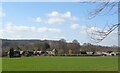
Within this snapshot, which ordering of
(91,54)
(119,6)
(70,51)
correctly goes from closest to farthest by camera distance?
1. (119,6)
2. (91,54)
3. (70,51)

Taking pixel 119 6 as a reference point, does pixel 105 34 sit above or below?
below

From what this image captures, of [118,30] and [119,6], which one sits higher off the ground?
[119,6]

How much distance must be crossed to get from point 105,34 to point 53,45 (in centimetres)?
6956

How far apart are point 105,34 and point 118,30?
0.97 ft

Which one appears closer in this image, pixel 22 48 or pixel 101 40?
pixel 101 40

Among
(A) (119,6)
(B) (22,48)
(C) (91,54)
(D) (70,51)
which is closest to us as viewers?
(A) (119,6)

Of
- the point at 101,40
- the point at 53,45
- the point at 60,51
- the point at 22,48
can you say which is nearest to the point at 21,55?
the point at 22,48

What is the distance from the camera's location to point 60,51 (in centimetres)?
8069

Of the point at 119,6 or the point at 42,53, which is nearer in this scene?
the point at 119,6

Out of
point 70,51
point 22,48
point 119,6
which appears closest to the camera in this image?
point 119,6

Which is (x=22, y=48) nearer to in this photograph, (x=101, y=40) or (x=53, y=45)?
(x=53, y=45)

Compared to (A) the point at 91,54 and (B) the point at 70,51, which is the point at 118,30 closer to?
(A) the point at 91,54

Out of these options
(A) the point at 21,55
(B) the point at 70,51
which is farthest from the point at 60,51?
(A) the point at 21,55

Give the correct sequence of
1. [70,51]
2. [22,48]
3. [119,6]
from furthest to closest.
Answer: [70,51]
[22,48]
[119,6]
